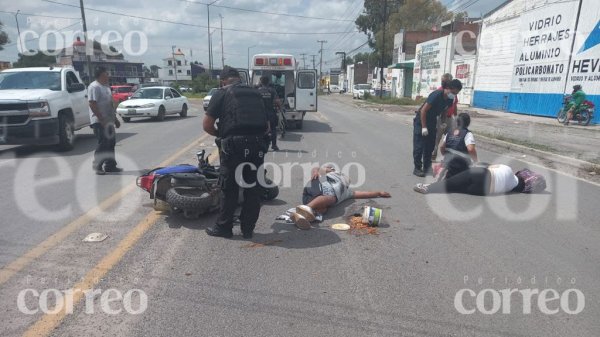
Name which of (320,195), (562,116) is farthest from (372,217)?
(562,116)

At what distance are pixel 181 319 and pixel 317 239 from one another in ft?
6.37

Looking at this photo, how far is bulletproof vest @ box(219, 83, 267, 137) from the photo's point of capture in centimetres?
431

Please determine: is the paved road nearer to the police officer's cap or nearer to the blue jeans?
the police officer's cap

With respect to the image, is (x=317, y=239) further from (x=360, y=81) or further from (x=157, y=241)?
(x=360, y=81)

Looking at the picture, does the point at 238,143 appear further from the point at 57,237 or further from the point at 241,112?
the point at 57,237

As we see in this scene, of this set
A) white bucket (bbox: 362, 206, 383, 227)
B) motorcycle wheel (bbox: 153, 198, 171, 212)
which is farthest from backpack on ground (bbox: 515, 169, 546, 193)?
motorcycle wheel (bbox: 153, 198, 171, 212)

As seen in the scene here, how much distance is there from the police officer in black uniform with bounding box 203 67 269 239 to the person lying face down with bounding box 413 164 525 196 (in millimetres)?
3165

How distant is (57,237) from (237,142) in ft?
7.14

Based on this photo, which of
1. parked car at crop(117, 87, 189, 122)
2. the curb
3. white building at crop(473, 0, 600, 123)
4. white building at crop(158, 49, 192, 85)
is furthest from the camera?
white building at crop(158, 49, 192, 85)

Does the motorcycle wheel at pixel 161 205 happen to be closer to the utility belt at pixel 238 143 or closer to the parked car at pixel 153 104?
the utility belt at pixel 238 143

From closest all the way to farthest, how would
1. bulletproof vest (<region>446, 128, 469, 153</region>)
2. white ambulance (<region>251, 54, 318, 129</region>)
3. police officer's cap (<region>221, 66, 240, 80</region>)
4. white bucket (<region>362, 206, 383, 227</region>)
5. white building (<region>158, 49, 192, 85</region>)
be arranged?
police officer's cap (<region>221, 66, 240, 80</region>) < white bucket (<region>362, 206, 383, 227</region>) < bulletproof vest (<region>446, 128, 469, 153</region>) < white ambulance (<region>251, 54, 318, 129</region>) < white building (<region>158, 49, 192, 85</region>)

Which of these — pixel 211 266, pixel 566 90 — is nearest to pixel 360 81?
pixel 566 90

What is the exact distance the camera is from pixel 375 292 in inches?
137

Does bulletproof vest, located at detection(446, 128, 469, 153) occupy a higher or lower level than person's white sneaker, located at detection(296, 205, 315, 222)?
higher
